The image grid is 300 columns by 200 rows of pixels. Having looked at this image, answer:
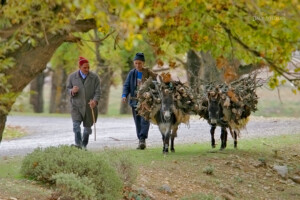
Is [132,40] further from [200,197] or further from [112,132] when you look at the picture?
[112,132]

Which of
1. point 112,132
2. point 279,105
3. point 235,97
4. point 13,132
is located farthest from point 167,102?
point 279,105

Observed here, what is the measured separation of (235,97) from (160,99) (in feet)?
5.72

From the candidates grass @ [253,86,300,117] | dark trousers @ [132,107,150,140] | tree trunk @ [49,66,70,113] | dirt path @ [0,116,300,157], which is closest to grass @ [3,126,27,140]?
dirt path @ [0,116,300,157]

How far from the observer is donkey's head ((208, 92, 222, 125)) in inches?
684

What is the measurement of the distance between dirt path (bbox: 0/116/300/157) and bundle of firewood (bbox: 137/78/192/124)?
3.30m

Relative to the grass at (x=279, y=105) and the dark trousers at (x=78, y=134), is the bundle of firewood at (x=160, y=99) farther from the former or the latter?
the grass at (x=279, y=105)

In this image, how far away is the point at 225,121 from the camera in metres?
17.7

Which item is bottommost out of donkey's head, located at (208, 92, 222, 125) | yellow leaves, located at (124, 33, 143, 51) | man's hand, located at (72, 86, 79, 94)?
donkey's head, located at (208, 92, 222, 125)

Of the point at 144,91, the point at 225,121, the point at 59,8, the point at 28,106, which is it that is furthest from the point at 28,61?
the point at 28,106

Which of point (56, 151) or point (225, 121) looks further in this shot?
point (225, 121)

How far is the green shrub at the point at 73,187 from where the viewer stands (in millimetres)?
11352

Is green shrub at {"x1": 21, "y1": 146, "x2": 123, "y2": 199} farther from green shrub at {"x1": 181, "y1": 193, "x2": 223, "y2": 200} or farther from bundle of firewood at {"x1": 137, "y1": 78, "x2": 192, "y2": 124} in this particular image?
bundle of firewood at {"x1": 137, "y1": 78, "x2": 192, "y2": 124}

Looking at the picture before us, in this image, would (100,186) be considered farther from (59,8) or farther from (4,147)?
(4,147)

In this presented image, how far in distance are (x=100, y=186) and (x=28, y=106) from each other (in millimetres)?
34790
